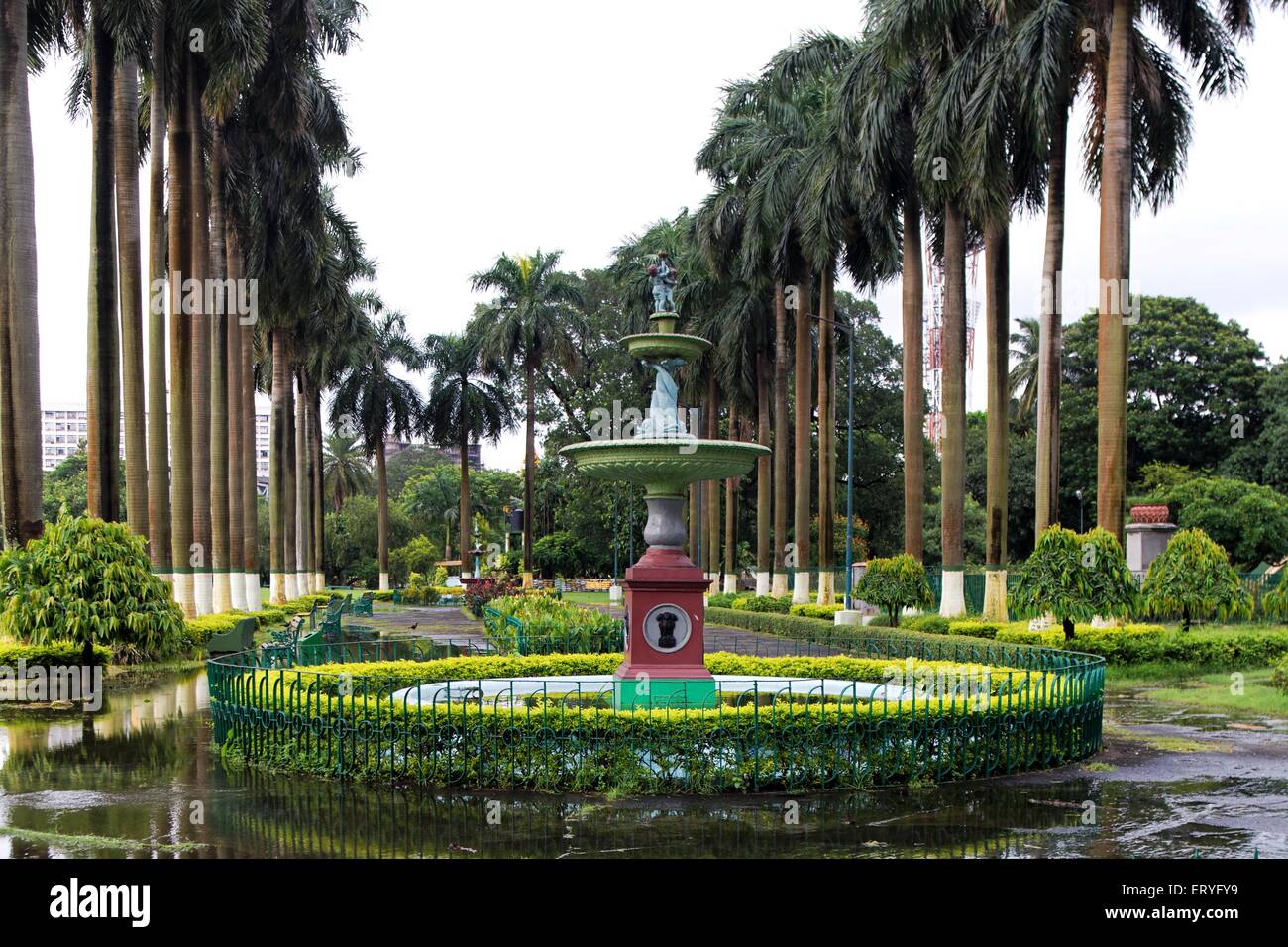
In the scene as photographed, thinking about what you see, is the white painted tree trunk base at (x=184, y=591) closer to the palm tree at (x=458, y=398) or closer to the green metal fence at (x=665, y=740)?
the green metal fence at (x=665, y=740)

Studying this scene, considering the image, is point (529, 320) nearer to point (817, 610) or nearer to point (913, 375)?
point (817, 610)

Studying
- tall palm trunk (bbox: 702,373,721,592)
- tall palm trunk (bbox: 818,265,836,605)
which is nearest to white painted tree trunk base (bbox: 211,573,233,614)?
tall palm trunk (bbox: 818,265,836,605)

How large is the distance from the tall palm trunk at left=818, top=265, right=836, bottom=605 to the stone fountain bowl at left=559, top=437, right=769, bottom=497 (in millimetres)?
21196

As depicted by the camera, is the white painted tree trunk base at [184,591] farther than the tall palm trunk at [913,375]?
No

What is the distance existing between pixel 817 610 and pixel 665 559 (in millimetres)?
21238

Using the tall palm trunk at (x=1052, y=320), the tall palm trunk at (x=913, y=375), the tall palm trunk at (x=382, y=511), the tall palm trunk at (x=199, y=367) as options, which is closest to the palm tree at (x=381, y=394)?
the tall palm trunk at (x=382, y=511)

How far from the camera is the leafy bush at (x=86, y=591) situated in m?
19.5

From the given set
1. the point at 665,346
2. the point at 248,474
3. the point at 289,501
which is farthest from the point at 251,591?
the point at 665,346

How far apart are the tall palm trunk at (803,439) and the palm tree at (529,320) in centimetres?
2263

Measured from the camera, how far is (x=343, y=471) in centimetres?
9769

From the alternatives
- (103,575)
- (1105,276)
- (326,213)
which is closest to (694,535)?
(326,213)

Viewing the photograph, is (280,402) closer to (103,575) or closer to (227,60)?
(227,60)

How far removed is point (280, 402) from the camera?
47188 mm

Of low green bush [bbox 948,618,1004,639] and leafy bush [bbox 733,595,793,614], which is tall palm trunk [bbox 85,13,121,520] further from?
leafy bush [bbox 733,595,793,614]
